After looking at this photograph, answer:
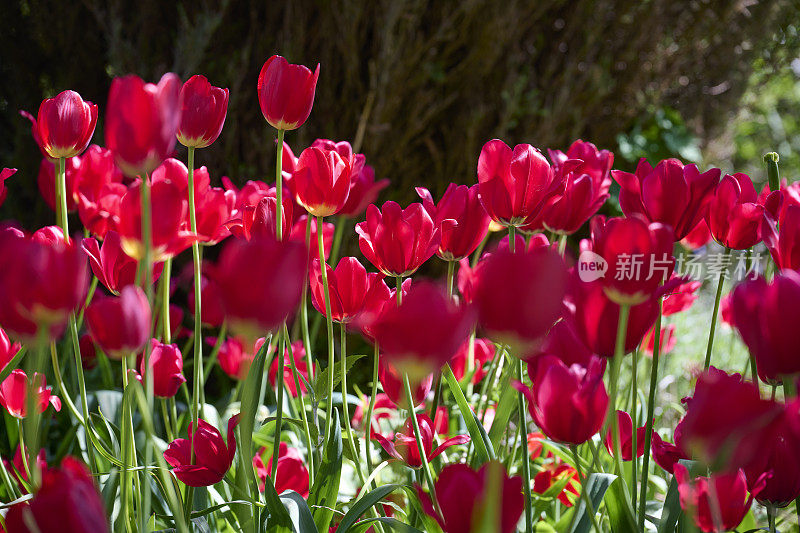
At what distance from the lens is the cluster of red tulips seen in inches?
14.2

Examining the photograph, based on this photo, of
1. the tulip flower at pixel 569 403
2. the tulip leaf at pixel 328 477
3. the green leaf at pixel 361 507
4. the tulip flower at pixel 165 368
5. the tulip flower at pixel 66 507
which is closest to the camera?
the tulip flower at pixel 66 507

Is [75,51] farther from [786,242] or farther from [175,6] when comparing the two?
[786,242]

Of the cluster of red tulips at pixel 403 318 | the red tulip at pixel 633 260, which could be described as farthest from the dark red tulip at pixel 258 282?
the red tulip at pixel 633 260

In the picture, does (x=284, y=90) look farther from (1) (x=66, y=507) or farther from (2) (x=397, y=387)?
(1) (x=66, y=507)

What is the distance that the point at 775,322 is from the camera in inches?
15.8

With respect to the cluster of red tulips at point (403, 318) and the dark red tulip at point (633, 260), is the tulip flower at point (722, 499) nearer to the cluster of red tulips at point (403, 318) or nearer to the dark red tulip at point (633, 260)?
the cluster of red tulips at point (403, 318)

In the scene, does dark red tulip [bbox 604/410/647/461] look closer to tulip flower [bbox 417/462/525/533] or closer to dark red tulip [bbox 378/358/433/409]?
dark red tulip [bbox 378/358/433/409]

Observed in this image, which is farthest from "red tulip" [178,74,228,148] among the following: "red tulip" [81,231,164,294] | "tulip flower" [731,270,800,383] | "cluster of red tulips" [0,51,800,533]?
"tulip flower" [731,270,800,383]

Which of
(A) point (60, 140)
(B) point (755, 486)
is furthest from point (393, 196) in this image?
(B) point (755, 486)

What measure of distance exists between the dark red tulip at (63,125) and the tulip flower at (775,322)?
0.57 m

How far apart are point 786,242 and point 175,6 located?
2.12 metres

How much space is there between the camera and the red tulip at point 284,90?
638 millimetres

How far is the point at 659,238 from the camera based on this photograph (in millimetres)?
480

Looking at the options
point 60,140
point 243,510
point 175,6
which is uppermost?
point 175,6
